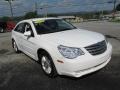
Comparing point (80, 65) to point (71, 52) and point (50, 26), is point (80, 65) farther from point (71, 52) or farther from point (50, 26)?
point (50, 26)

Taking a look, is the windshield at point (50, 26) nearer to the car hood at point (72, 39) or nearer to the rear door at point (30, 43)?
the rear door at point (30, 43)

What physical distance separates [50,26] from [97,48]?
7.14ft

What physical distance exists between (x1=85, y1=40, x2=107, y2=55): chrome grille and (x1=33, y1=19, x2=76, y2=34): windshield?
172cm

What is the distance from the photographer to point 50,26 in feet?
22.4

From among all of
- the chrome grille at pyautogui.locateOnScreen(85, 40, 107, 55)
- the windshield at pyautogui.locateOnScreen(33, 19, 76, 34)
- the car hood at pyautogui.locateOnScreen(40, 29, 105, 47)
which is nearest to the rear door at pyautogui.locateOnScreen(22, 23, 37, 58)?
the windshield at pyautogui.locateOnScreen(33, 19, 76, 34)

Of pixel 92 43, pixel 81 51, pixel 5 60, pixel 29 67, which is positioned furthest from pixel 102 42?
pixel 5 60

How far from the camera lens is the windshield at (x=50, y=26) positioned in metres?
6.59

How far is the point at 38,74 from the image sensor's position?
6.22m

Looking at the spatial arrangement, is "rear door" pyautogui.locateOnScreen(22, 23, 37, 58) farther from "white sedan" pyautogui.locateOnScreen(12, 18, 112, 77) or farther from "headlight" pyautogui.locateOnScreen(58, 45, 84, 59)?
"headlight" pyautogui.locateOnScreen(58, 45, 84, 59)

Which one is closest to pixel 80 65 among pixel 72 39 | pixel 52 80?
pixel 72 39

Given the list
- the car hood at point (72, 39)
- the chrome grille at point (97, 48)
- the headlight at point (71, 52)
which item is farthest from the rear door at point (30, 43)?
the chrome grille at point (97, 48)

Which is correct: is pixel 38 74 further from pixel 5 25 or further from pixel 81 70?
pixel 5 25

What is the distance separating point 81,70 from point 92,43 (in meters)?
0.76

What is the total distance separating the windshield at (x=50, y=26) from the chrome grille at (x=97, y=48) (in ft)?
5.63
